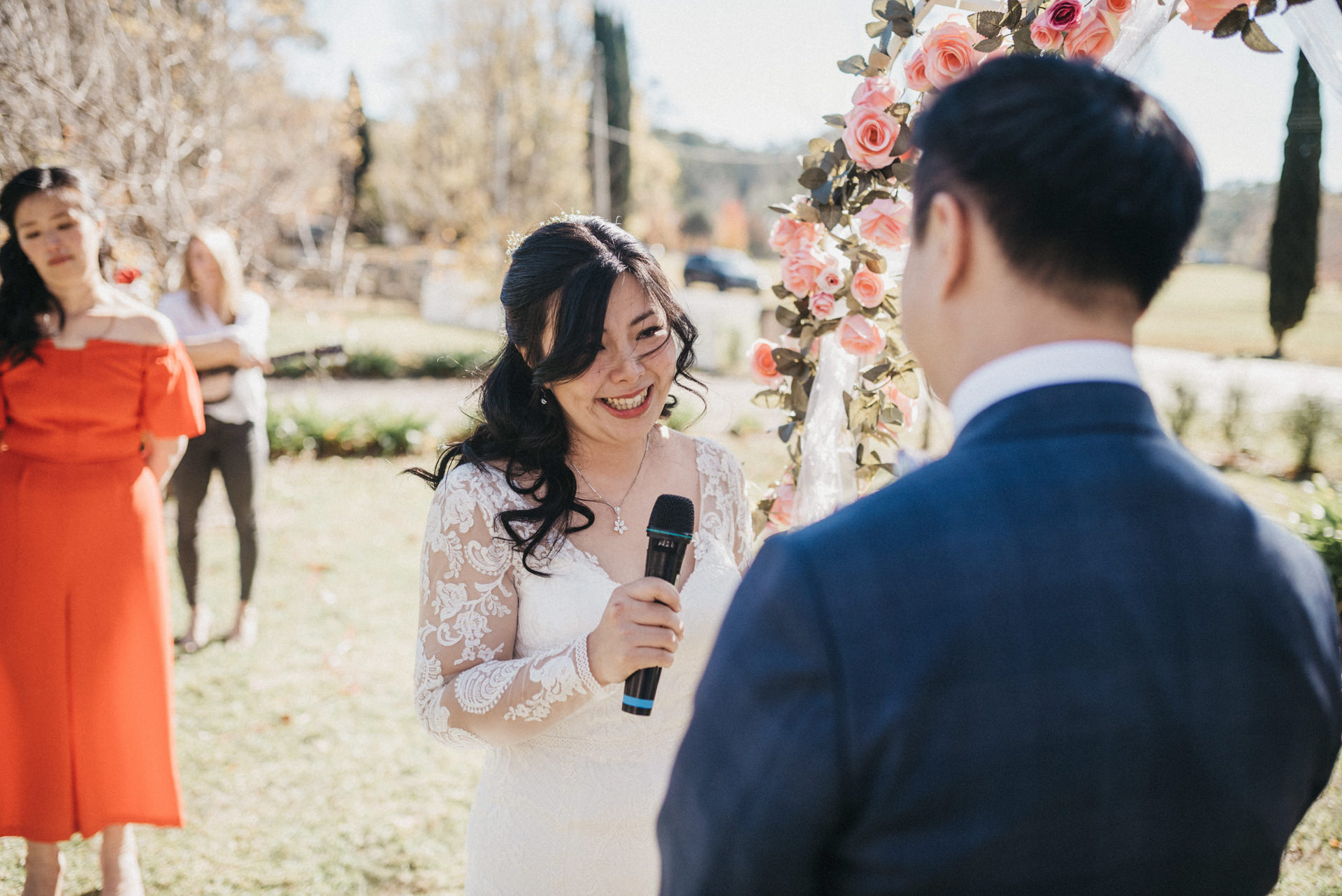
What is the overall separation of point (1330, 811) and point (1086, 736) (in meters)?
4.16

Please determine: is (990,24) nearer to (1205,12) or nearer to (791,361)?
(1205,12)

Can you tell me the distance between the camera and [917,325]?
939 millimetres

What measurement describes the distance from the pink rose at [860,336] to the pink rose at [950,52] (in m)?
0.63

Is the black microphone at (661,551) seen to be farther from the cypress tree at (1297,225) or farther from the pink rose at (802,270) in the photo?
the cypress tree at (1297,225)

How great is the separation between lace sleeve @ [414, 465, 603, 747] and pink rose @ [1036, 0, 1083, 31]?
1.60 m

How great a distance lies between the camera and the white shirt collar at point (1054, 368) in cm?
85

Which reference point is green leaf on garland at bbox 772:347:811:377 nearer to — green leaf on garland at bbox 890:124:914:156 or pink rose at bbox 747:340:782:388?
pink rose at bbox 747:340:782:388

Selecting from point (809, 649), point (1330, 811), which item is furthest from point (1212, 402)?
point (809, 649)

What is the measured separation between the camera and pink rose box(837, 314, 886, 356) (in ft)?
7.48

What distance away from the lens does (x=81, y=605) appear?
2.92m

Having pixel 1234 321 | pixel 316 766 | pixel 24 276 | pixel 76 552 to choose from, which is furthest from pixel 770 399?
pixel 1234 321

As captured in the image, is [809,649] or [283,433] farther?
[283,433]

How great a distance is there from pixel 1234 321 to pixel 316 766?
26151mm

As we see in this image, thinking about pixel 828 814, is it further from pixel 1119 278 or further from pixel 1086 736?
pixel 1119 278
